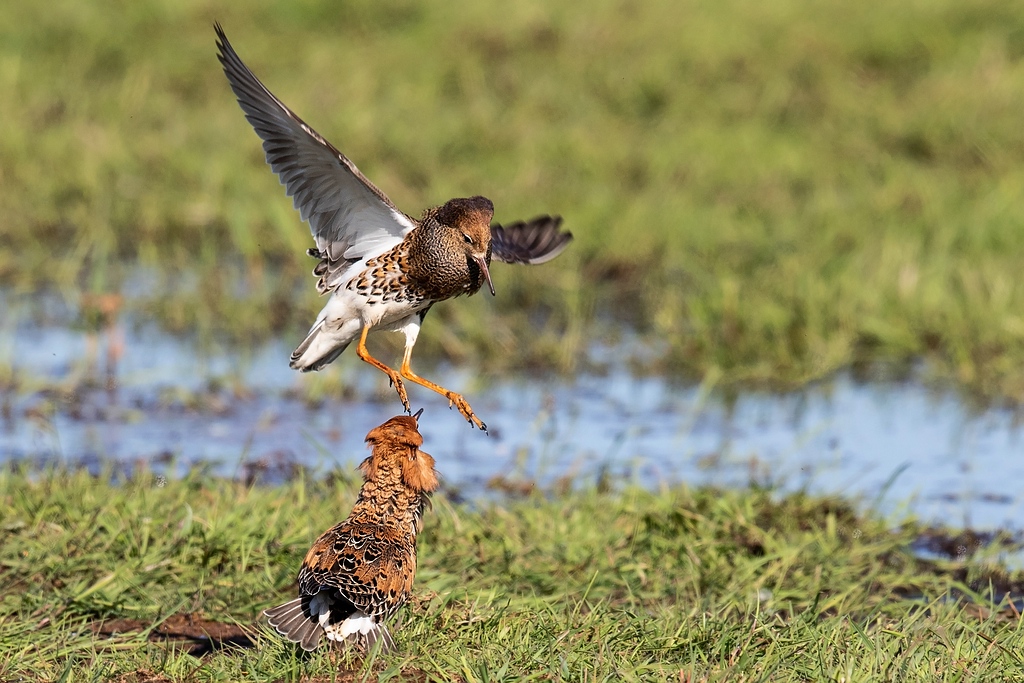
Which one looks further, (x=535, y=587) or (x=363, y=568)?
(x=535, y=587)

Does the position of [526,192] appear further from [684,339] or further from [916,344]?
[916,344]

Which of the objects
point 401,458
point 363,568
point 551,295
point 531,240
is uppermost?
point 551,295

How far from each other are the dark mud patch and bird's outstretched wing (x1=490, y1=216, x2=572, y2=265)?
1.90 metres

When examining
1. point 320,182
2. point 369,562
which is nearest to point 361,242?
point 320,182

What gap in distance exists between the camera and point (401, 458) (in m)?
4.53

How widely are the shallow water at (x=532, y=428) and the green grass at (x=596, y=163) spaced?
0.34 m

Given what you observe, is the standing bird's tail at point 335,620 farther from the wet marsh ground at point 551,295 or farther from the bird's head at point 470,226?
the bird's head at point 470,226

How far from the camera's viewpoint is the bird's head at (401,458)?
452 centimetres

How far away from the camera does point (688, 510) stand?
19.5 ft

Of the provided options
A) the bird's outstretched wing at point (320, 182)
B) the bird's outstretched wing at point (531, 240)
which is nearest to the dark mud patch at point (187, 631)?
the bird's outstretched wing at point (320, 182)

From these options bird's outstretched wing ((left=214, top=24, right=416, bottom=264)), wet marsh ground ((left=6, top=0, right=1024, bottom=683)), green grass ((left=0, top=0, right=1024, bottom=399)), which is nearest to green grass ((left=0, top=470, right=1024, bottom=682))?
wet marsh ground ((left=6, top=0, right=1024, bottom=683))

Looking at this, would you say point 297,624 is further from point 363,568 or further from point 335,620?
point 363,568

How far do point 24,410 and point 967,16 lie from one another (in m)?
8.93

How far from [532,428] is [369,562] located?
324cm
